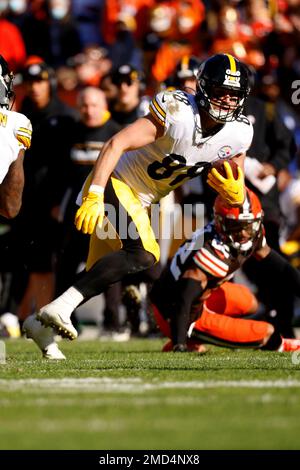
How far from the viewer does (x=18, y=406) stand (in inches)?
157

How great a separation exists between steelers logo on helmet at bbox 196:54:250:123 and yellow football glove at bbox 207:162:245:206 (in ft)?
0.96

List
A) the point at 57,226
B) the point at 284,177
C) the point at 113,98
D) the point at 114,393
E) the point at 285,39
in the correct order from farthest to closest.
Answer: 1. the point at 285,39
2. the point at 284,177
3. the point at 113,98
4. the point at 57,226
5. the point at 114,393

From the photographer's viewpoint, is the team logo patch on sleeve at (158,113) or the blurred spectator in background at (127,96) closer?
the team logo patch on sleeve at (158,113)

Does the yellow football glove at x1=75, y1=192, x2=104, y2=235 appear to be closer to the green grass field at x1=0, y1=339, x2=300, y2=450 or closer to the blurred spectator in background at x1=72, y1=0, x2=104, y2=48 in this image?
the green grass field at x1=0, y1=339, x2=300, y2=450

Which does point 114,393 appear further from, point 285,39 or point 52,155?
point 285,39

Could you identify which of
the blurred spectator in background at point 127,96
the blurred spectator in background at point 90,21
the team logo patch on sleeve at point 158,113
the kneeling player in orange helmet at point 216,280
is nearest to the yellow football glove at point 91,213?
the team logo patch on sleeve at point 158,113

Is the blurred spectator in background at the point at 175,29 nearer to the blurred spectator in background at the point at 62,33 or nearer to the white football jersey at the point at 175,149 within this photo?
the blurred spectator in background at the point at 62,33

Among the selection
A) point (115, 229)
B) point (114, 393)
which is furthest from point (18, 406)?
point (115, 229)

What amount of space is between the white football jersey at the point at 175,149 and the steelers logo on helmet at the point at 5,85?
2.55 ft

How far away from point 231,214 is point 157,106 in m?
0.93

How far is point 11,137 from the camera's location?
5742 millimetres

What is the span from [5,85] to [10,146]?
1.09ft

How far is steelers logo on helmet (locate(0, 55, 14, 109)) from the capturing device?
19.0ft

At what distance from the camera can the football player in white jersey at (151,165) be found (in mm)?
5762
